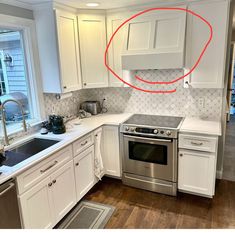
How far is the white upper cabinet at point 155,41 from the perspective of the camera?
104 inches

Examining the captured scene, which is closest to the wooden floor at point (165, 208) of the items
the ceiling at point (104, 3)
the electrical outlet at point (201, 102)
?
the electrical outlet at point (201, 102)

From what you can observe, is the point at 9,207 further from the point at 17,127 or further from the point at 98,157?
the point at 98,157

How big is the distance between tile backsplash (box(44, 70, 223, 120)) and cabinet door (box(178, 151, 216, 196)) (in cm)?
69

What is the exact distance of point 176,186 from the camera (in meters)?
2.84

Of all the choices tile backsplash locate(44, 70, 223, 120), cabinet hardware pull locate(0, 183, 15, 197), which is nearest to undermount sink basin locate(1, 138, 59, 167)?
cabinet hardware pull locate(0, 183, 15, 197)

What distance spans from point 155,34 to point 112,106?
4.42ft

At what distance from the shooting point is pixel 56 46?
2.62 m

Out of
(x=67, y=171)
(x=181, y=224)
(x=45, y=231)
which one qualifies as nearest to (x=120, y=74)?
(x=67, y=171)

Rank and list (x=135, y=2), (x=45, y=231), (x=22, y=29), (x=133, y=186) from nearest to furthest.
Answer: (x=45, y=231) < (x=22, y=29) < (x=135, y=2) < (x=133, y=186)

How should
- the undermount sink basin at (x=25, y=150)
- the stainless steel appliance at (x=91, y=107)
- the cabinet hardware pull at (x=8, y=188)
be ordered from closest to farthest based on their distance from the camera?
the cabinet hardware pull at (x=8, y=188) → the undermount sink basin at (x=25, y=150) → the stainless steel appliance at (x=91, y=107)

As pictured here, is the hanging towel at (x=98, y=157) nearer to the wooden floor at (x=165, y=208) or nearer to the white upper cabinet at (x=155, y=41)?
the wooden floor at (x=165, y=208)

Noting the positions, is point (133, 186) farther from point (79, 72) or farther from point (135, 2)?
point (135, 2)

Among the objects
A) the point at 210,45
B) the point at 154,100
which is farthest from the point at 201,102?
the point at 210,45

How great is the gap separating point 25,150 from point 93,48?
160cm
